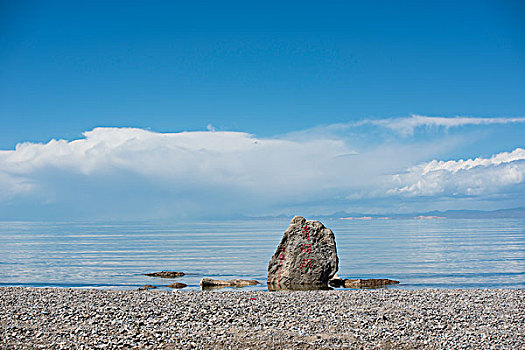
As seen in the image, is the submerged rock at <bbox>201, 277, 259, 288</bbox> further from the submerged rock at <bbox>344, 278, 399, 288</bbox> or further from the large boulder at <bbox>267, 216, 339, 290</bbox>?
the submerged rock at <bbox>344, 278, 399, 288</bbox>

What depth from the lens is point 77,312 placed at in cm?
1559

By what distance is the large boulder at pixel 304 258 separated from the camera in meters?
25.5

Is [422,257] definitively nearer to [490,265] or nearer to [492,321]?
[490,265]

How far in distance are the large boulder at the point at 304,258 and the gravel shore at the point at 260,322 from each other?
6111 mm

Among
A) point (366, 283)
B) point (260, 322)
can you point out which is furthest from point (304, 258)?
point (260, 322)

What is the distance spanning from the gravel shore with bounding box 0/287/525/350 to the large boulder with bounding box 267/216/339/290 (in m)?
6.11

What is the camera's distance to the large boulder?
83.7ft

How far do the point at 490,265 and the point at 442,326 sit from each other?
911 inches

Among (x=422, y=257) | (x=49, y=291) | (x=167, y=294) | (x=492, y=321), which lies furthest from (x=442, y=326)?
(x=422, y=257)

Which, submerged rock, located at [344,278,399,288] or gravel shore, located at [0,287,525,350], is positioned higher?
gravel shore, located at [0,287,525,350]

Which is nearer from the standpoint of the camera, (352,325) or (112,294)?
(352,325)

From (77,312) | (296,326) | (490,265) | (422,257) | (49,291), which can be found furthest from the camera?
(422,257)

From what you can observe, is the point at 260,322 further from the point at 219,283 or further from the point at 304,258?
the point at 304,258

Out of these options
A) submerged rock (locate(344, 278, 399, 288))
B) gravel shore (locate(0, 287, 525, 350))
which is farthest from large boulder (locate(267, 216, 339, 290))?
gravel shore (locate(0, 287, 525, 350))
